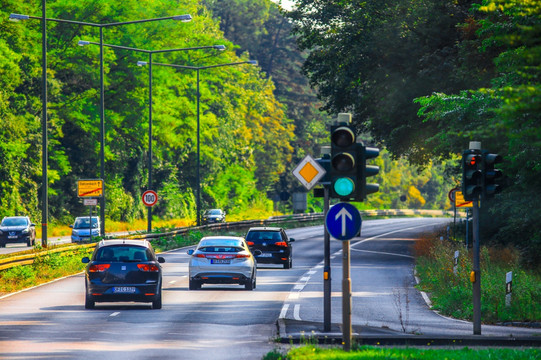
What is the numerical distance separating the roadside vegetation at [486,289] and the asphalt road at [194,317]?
62 centimetres

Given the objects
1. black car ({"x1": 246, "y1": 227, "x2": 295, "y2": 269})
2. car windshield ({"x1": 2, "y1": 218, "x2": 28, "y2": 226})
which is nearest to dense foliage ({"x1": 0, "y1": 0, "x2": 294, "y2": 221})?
car windshield ({"x1": 2, "y1": 218, "x2": 28, "y2": 226})

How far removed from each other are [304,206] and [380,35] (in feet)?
181

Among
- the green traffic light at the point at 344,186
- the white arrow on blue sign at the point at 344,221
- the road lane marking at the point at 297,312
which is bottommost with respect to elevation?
the road lane marking at the point at 297,312

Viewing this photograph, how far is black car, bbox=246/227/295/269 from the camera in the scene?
3775 centimetres

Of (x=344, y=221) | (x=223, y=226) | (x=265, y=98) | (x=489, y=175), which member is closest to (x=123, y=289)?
(x=489, y=175)

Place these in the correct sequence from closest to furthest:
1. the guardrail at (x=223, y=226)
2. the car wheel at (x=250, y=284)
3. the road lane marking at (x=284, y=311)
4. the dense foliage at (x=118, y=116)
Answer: the road lane marking at (x=284, y=311), the car wheel at (x=250, y=284), the guardrail at (x=223, y=226), the dense foliage at (x=118, y=116)

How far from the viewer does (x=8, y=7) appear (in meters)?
60.8

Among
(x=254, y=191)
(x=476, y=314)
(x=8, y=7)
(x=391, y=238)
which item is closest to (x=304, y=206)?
(x=254, y=191)

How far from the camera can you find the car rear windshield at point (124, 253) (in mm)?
23422

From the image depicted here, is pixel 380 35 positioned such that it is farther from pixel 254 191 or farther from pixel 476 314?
pixel 254 191

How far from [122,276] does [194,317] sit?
238cm

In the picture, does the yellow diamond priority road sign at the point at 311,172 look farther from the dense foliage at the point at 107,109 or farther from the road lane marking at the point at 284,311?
the dense foliage at the point at 107,109

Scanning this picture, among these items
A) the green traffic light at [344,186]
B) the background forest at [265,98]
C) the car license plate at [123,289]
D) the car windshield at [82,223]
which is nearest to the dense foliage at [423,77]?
the background forest at [265,98]

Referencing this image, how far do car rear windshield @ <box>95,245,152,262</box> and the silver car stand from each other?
5.04 metres
